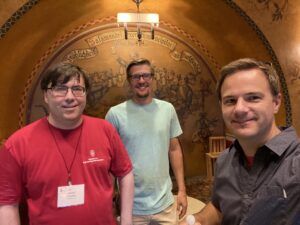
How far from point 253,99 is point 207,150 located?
539 cm

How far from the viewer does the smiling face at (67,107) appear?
1.74 meters

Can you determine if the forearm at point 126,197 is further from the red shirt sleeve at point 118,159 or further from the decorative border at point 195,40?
the decorative border at point 195,40

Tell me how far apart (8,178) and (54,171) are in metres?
0.23

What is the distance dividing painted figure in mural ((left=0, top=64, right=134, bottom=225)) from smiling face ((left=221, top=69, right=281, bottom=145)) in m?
0.89

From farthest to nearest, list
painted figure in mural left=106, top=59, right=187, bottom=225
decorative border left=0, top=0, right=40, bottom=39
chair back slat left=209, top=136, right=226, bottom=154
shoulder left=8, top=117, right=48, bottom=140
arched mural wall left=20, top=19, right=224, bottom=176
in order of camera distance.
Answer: chair back slat left=209, top=136, right=226, bottom=154 → arched mural wall left=20, top=19, right=224, bottom=176 → decorative border left=0, top=0, right=40, bottom=39 → painted figure in mural left=106, top=59, right=187, bottom=225 → shoulder left=8, top=117, right=48, bottom=140

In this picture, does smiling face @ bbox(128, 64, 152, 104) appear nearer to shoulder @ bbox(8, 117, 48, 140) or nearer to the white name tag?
shoulder @ bbox(8, 117, 48, 140)

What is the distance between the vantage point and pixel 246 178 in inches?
48.0

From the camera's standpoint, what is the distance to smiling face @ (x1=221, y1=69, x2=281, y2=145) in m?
1.19

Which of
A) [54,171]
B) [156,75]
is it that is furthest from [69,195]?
[156,75]

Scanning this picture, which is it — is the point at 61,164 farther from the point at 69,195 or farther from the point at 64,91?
the point at 64,91

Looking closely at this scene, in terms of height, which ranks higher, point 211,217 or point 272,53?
point 272,53

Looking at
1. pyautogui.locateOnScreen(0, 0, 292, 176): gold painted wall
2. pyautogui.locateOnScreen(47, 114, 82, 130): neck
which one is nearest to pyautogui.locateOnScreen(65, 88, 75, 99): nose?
pyautogui.locateOnScreen(47, 114, 82, 130): neck

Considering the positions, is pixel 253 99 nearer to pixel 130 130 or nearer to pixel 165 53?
pixel 130 130

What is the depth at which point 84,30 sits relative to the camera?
5.57 meters
